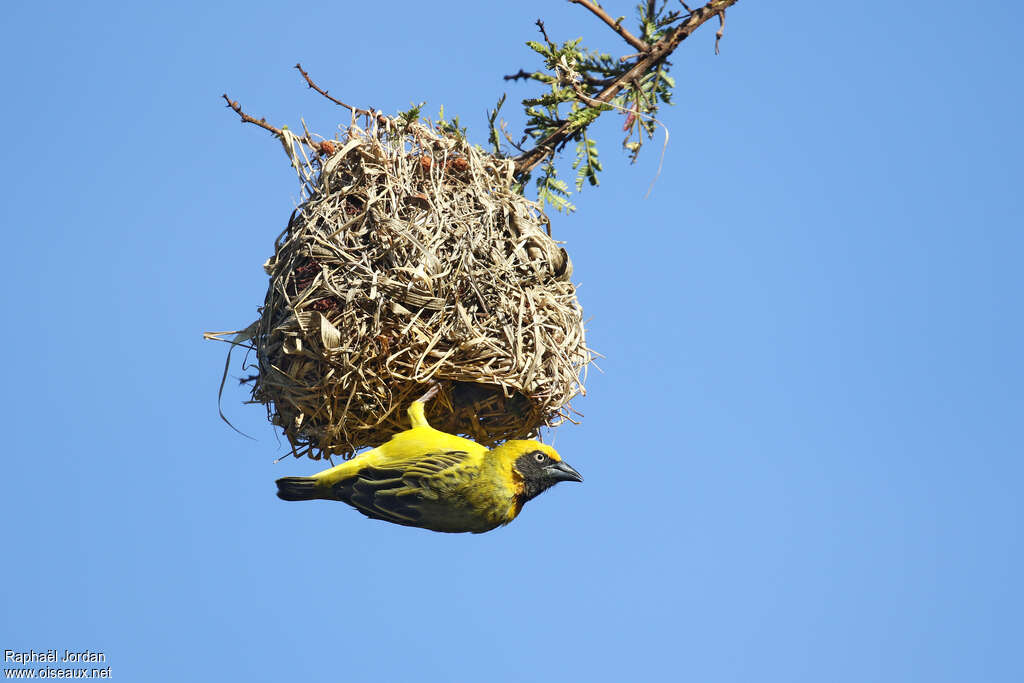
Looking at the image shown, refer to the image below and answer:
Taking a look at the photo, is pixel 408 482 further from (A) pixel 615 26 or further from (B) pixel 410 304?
(A) pixel 615 26

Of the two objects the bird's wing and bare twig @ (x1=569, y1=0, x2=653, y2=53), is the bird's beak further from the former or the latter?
bare twig @ (x1=569, y1=0, x2=653, y2=53)

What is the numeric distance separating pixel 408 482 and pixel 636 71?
2.28m

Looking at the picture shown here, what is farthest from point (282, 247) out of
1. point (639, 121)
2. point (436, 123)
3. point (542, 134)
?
point (639, 121)

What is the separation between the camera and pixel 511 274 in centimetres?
577

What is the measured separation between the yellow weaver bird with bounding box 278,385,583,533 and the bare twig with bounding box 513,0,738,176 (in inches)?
53.0

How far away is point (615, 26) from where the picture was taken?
598 centimetres

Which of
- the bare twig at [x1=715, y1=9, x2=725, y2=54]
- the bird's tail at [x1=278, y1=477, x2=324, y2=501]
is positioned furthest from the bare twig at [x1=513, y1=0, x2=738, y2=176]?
the bird's tail at [x1=278, y1=477, x2=324, y2=501]

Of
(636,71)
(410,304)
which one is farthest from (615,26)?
(410,304)

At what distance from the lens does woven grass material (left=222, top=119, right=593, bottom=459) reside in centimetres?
546

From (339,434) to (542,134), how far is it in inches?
69.6

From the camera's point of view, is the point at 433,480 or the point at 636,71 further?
the point at 636,71

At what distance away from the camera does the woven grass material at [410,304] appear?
5461 millimetres

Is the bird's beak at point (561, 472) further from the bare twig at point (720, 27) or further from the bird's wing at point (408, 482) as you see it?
the bare twig at point (720, 27)

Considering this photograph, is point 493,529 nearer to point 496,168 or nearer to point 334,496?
point 334,496
